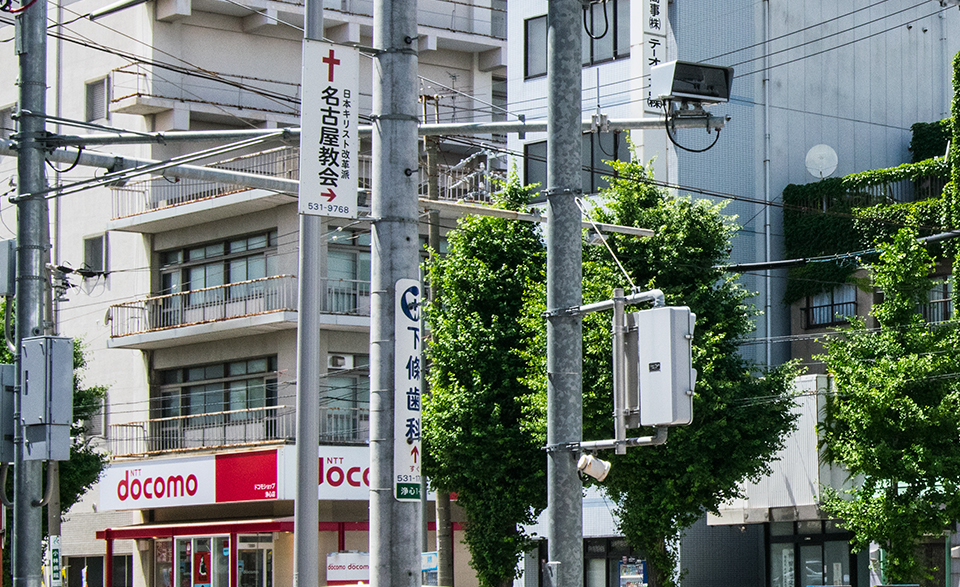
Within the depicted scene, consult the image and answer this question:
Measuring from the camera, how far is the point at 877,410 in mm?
27297

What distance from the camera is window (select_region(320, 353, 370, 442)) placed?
38.5 m

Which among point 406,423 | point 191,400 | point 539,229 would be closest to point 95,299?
point 191,400

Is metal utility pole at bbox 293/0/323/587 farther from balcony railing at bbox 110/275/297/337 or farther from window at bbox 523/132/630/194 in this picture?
balcony railing at bbox 110/275/297/337

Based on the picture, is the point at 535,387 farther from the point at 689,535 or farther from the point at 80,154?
the point at 80,154

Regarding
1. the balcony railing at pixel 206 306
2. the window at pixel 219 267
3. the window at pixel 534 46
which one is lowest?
the balcony railing at pixel 206 306

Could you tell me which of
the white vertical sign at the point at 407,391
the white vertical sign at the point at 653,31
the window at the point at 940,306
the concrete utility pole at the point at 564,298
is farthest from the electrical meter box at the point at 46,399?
the white vertical sign at the point at 653,31

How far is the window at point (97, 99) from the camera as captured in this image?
44969 millimetres

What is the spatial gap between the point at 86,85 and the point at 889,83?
87.9 feet

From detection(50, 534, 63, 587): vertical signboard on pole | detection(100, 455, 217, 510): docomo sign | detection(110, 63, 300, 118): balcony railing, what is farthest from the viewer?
detection(110, 63, 300, 118): balcony railing

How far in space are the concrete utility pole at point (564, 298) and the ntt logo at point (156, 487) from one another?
3063 centimetres

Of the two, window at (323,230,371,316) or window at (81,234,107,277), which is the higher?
window at (81,234,107,277)

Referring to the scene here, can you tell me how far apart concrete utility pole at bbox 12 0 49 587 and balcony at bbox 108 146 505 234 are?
22.5 meters

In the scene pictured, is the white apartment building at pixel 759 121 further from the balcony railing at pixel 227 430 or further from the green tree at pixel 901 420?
the balcony railing at pixel 227 430

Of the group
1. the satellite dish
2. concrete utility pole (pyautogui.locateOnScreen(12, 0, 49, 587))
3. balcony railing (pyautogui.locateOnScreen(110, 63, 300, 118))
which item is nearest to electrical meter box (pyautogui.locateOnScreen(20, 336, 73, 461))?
concrete utility pole (pyautogui.locateOnScreen(12, 0, 49, 587))
